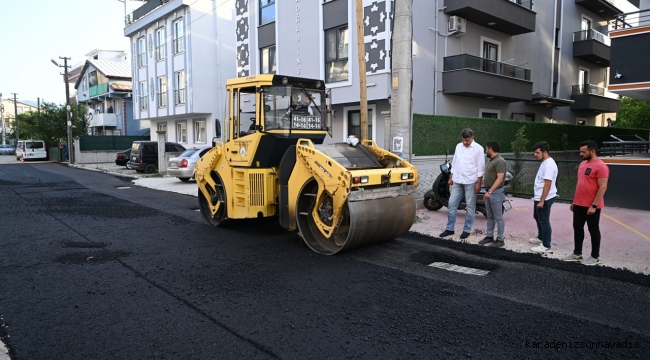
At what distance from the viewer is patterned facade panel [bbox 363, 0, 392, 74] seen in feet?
51.2

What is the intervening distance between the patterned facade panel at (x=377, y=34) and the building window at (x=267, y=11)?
597 cm

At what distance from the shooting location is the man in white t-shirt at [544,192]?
21.8 feet

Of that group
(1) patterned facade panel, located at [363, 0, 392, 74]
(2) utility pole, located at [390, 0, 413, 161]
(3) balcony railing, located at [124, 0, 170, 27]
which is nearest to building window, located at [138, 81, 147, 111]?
(3) balcony railing, located at [124, 0, 170, 27]

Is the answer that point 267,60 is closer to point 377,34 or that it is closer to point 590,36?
point 377,34

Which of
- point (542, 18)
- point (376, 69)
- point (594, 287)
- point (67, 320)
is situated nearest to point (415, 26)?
point (376, 69)

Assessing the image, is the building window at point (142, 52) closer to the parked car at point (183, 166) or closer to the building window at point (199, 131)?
the building window at point (199, 131)

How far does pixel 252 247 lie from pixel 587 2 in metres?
24.6

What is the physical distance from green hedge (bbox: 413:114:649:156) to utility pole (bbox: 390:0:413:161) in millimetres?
2049

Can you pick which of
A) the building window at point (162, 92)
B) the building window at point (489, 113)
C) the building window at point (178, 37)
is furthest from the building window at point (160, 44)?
the building window at point (489, 113)

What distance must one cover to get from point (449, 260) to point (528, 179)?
9647mm

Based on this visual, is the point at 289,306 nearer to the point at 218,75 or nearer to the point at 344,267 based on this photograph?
the point at 344,267

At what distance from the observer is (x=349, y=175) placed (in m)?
6.23

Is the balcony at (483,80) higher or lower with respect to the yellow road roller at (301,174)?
higher

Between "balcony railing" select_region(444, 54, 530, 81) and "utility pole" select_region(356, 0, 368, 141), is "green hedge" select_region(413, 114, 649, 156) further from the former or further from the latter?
"balcony railing" select_region(444, 54, 530, 81)
